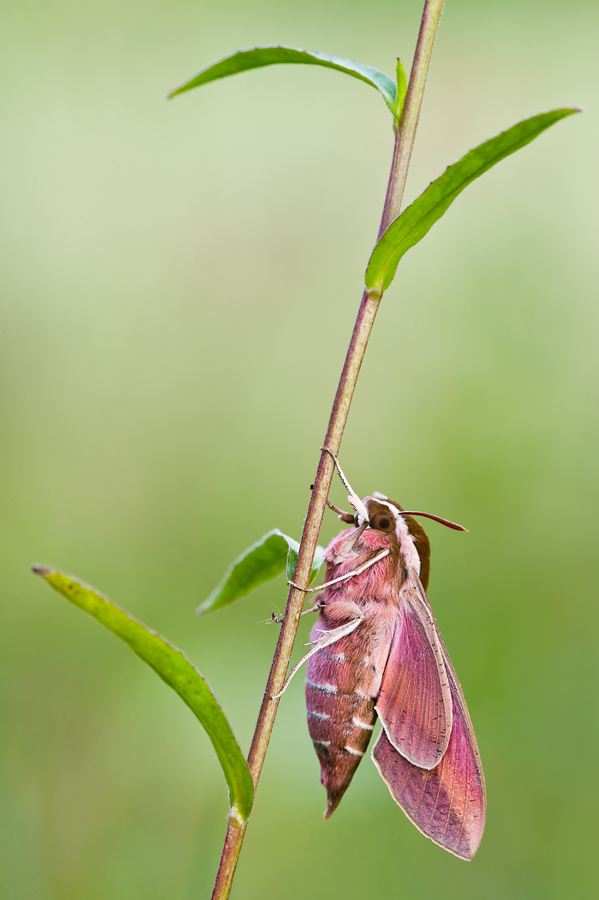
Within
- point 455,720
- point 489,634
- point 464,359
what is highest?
point 464,359

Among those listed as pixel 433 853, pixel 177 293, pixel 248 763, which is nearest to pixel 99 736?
pixel 433 853

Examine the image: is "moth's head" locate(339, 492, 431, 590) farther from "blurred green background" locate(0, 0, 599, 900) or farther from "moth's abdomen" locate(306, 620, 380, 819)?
"blurred green background" locate(0, 0, 599, 900)

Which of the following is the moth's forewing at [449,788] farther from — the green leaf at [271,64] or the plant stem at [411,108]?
the green leaf at [271,64]

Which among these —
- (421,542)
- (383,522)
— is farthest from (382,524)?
(421,542)

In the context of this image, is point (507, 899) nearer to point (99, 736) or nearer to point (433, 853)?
point (433, 853)

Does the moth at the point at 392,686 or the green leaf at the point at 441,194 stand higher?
the green leaf at the point at 441,194

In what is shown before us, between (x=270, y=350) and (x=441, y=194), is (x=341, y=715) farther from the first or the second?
(x=270, y=350)

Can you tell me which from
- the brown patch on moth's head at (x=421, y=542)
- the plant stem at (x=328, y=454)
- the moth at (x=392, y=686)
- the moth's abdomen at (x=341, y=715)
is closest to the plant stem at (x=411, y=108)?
the plant stem at (x=328, y=454)
